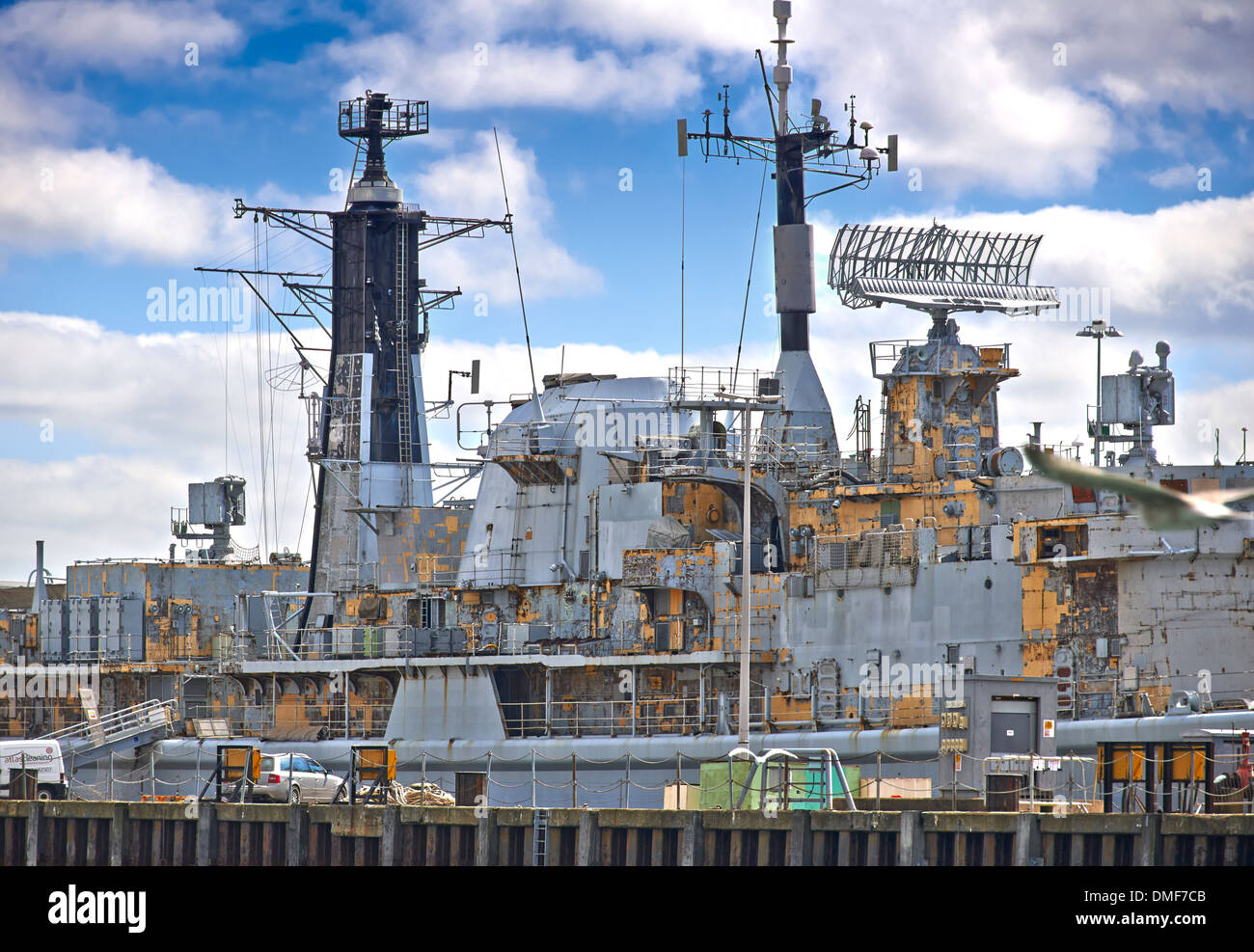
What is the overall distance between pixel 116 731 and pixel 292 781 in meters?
18.5

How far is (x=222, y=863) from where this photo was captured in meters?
32.6

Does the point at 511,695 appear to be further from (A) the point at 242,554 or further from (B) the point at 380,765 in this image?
(A) the point at 242,554

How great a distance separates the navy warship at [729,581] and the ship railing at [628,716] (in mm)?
81

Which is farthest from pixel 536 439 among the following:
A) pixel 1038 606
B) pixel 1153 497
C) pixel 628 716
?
pixel 1153 497

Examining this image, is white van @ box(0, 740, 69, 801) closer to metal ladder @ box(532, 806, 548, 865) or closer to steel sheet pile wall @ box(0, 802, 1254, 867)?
steel sheet pile wall @ box(0, 802, 1254, 867)

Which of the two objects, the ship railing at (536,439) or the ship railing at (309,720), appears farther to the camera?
the ship railing at (309,720)

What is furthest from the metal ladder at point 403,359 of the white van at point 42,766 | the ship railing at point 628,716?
the white van at point 42,766

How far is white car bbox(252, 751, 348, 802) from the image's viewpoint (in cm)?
3703

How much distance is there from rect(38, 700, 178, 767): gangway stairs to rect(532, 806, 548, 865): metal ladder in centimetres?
2149

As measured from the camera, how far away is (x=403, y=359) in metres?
60.2

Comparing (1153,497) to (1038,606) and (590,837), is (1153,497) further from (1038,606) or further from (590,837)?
(1038,606)

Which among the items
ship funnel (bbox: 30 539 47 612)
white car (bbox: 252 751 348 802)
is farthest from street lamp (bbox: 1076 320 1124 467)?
ship funnel (bbox: 30 539 47 612)

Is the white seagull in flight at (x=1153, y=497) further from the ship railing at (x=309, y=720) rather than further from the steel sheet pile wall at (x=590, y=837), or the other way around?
the ship railing at (x=309, y=720)

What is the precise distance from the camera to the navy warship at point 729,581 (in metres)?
38.1
